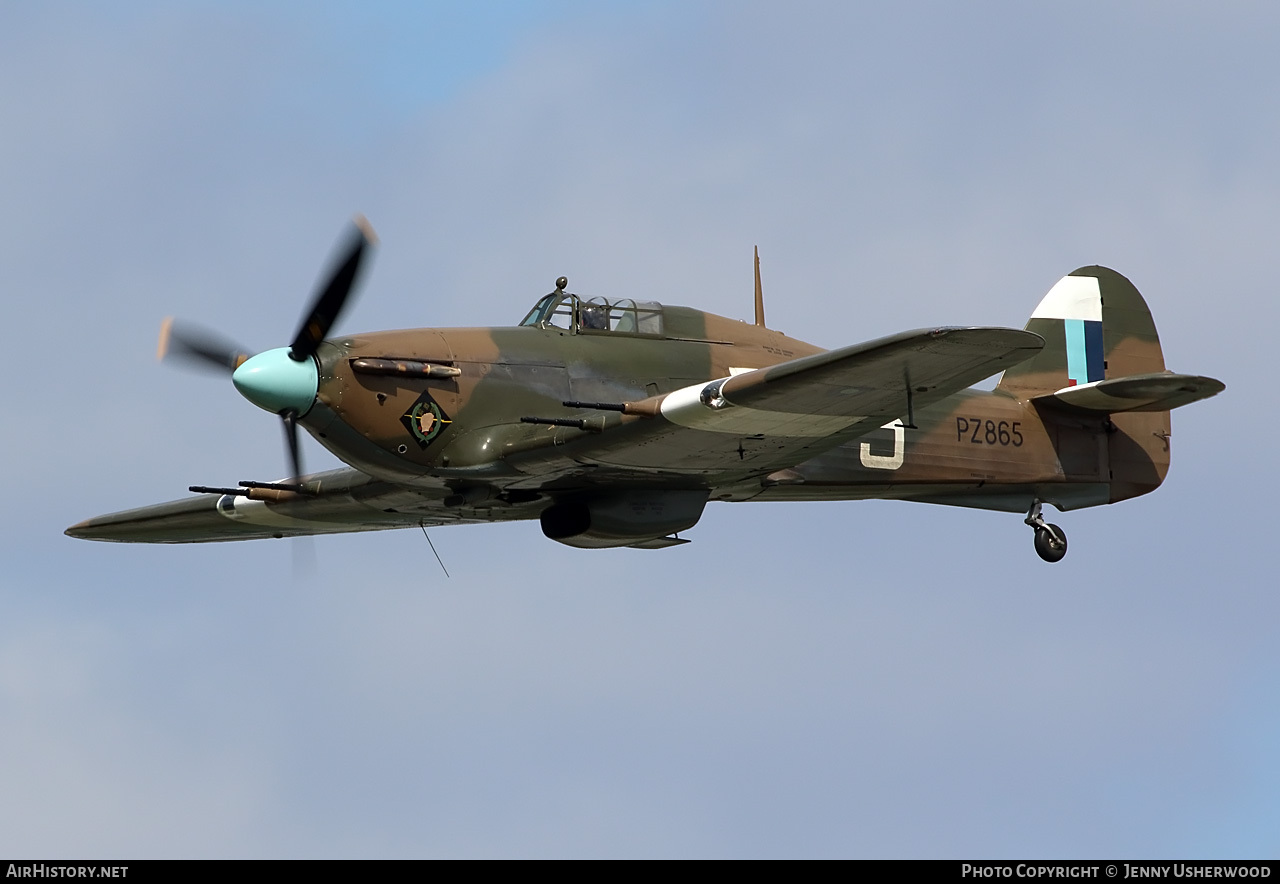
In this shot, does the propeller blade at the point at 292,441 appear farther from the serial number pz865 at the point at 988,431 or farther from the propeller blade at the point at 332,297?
the serial number pz865 at the point at 988,431

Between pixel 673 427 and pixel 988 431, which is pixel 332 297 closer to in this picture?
pixel 673 427

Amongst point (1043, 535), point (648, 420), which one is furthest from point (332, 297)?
point (1043, 535)

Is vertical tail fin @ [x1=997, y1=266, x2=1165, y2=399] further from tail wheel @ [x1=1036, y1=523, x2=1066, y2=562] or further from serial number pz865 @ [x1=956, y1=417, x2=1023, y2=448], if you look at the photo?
tail wheel @ [x1=1036, y1=523, x2=1066, y2=562]

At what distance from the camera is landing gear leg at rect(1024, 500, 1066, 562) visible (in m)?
21.2

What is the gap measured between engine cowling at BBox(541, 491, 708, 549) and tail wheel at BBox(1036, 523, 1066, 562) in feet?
15.9

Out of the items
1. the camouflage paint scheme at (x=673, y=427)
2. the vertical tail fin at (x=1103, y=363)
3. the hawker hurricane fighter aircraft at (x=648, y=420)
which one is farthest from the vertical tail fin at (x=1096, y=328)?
the hawker hurricane fighter aircraft at (x=648, y=420)

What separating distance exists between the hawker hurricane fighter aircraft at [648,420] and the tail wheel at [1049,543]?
0.02 m

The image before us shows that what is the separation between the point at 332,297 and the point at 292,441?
1.47 metres

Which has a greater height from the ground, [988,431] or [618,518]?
[988,431]

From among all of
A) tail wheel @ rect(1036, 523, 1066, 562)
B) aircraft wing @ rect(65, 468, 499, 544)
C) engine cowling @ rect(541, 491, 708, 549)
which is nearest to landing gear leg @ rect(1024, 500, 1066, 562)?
tail wheel @ rect(1036, 523, 1066, 562)

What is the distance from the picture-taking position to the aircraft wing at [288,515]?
64.4 ft

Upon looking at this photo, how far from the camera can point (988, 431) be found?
2042 cm
